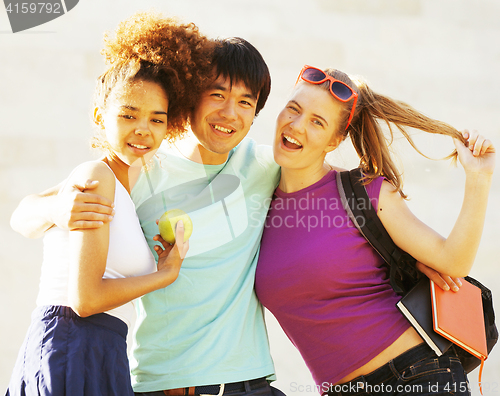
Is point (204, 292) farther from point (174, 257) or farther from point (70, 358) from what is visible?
point (70, 358)

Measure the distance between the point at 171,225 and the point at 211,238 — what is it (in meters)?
0.21

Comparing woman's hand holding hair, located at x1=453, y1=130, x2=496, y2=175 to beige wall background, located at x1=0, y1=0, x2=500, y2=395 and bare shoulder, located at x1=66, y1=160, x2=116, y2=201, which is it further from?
beige wall background, located at x1=0, y1=0, x2=500, y2=395

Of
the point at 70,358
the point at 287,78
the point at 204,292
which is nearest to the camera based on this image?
the point at 70,358

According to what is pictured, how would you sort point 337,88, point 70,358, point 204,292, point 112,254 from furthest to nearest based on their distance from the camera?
1. point 337,88
2. point 204,292
3. point 112,254
4. point 70,358

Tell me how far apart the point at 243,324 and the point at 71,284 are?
24.6 inches

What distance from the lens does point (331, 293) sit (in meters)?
1.73

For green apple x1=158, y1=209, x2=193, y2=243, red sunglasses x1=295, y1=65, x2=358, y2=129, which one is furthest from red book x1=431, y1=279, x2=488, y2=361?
green apple x1=158, y1=209, x2=193, y2=243

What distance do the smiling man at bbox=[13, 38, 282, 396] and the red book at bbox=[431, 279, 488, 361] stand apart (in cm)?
58

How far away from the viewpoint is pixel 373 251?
70.3 inches

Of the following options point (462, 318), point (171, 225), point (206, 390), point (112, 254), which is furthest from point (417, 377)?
point (112, 254)

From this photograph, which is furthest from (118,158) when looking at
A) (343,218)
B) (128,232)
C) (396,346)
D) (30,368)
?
(396,346)

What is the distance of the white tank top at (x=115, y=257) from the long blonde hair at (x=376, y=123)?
87 centimetres

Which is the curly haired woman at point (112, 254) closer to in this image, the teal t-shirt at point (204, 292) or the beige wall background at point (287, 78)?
the teal t-shirt at point (204, 292)

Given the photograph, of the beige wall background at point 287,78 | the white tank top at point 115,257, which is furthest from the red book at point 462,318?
the beige wall background at point 287,78
